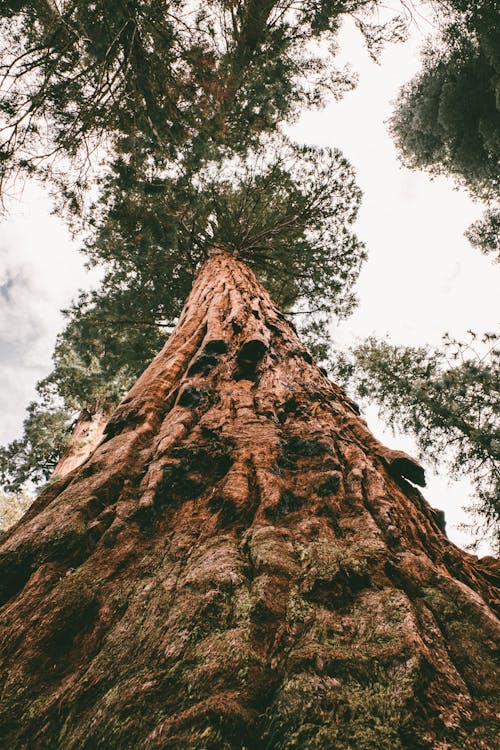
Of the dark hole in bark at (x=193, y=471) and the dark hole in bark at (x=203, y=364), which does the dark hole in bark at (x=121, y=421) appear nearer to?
the dark hole in bark at (x=203, y=364)

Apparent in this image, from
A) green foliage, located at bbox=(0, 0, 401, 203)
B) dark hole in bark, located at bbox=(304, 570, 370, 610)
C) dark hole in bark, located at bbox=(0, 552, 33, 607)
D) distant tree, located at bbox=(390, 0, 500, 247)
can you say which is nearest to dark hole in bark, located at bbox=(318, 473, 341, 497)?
dark hole in bark, located at bbox=(304, 570, 370, 610)

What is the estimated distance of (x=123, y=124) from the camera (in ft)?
17.9

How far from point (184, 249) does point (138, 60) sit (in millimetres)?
2801

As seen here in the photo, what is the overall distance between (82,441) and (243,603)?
8511 mm

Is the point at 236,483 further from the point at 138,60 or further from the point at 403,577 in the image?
the point at 138,60

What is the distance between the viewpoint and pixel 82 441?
28.4 ft

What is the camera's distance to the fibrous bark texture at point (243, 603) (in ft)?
2.86

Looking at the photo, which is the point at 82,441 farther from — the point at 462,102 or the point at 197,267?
the point at 462,102

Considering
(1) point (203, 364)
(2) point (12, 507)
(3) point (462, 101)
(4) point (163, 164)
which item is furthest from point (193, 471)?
(2) point (12, 507)

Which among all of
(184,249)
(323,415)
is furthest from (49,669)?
(184,249)

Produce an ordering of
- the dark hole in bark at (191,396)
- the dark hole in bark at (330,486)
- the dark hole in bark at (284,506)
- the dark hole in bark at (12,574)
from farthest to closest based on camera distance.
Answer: the dark hole in bark at (191,396)
the dark hole in bark at (330,486)
the dark hole in bark at (284,506)
the dark hole in bark at (12,574)

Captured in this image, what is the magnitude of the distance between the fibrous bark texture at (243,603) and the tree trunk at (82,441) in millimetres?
6559

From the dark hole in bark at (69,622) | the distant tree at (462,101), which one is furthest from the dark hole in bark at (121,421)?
the distant tree at (462,101)

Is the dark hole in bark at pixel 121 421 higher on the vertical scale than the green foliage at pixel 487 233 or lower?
lower
